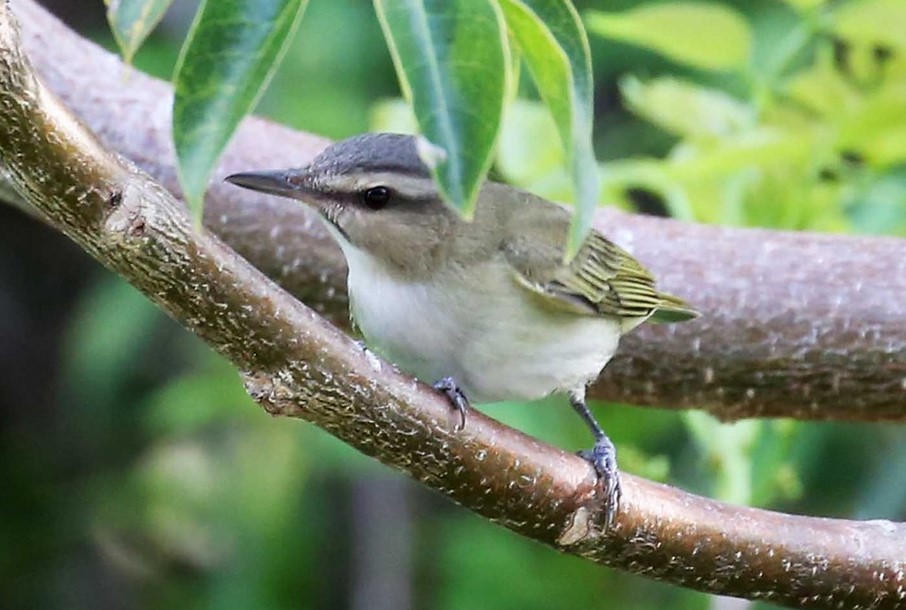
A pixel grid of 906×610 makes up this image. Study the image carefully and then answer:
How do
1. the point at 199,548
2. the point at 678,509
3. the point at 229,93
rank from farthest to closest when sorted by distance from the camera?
the point at 199,548 → the point at 678,509 → the point at 229,93

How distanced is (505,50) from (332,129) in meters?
2.33

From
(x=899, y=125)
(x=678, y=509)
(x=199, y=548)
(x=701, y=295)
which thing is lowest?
(x=678, y=509)

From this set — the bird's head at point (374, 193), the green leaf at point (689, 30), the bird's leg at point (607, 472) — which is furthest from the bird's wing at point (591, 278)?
the green leaf at point (689, 30)

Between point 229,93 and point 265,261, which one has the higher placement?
point 265,261

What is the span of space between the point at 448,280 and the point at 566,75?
962 millimetres

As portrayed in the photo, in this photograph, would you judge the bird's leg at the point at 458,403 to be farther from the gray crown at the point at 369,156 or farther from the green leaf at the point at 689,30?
the green leaf at the point at 689,30

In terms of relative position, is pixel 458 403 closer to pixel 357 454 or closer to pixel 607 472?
pixel 607 472

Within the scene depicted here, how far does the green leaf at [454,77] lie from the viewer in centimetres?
88

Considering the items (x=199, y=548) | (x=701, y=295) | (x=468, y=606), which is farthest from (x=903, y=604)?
(x=199, y=548)

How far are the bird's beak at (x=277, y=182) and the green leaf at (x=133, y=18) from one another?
692 mm

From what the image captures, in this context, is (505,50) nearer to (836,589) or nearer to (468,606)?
(836,589)

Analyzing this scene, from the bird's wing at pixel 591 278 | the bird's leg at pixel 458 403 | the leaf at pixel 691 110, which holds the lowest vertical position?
the bird's leg at pixel 458 403

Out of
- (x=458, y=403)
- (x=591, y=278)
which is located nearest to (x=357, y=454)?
(x=591, y=278)

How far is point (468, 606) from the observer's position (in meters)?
3.23
